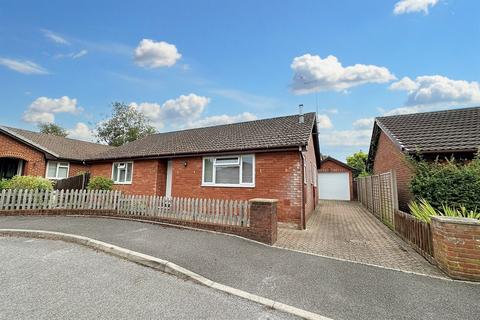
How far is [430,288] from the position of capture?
3771 mm

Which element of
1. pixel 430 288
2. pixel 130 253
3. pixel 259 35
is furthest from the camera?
pixel 259 35

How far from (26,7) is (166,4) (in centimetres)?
649

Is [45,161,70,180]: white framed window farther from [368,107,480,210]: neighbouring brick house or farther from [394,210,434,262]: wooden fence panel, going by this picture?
[368,107,480,210]: neighbouring brick house

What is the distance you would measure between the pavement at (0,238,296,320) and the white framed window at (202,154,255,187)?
19.3 ft

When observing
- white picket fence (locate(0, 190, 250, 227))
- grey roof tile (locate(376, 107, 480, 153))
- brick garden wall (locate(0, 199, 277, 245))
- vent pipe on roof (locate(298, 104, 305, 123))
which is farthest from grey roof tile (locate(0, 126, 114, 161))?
grey roof tile (locate(376, 107, 480, 153))

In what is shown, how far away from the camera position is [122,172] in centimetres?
1396

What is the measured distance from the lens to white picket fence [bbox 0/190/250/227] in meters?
7.32

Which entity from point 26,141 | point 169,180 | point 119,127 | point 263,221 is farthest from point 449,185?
point 119,127

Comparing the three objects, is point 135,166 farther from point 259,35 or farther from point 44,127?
point 44,127

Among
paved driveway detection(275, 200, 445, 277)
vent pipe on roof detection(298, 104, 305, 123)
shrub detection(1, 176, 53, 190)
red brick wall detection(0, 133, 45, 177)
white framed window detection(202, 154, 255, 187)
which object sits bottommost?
paved driveway detection(275, 200, 445, 277)

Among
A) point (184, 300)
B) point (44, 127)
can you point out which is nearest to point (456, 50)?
point (184, 300)

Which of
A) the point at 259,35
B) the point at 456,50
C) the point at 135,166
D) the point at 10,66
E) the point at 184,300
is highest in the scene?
the point at 259,35

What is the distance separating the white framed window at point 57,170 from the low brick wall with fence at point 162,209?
8.10m

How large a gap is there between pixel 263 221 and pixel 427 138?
798 centimetres
